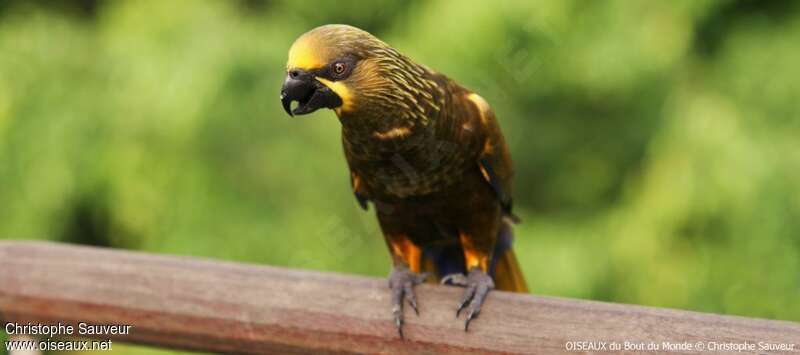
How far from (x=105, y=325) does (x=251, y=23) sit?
1.38 metres

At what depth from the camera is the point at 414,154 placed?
1145 millimetres

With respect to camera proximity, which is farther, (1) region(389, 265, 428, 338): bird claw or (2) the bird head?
(1) region(389, 265, 428, 338): bird claw

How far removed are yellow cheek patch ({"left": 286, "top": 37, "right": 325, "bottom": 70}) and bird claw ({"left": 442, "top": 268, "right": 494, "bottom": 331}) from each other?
0.39 metres

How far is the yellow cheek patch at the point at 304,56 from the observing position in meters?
1.00

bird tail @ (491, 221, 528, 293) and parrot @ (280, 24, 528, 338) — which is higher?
parrot @ (280, 24, 528, 338)

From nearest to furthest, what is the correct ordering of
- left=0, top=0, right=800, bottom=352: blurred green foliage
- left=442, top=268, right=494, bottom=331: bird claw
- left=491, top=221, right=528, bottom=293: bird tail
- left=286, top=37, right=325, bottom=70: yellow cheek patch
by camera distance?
left=286, top=37, right=325, bottom=70: yellow cheek patch, left=442, top=268, right=494, bottom=331: bird claw, left=491, top=221, right=528, bottom=293: bird tail, left=0, top=0, right=800, bottom=352: blurred green foliage

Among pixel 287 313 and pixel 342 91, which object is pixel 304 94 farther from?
pixel 287 313

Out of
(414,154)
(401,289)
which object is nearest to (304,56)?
(414,154)

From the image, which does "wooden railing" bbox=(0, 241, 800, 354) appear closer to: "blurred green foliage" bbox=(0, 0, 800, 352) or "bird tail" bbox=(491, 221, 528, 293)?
"bird tail" bbox=(491, 221, 528, 293)

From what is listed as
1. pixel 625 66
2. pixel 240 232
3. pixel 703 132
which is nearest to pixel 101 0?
pixel 240 232

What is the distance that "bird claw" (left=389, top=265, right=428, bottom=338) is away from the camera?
3.79 ft

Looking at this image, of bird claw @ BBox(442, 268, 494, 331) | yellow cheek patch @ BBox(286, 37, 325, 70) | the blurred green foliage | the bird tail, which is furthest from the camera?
the blurred green foliage

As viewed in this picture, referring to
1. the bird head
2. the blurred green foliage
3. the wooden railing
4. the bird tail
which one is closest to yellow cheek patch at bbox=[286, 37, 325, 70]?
the bird head

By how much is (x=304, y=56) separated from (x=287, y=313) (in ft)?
1.28
